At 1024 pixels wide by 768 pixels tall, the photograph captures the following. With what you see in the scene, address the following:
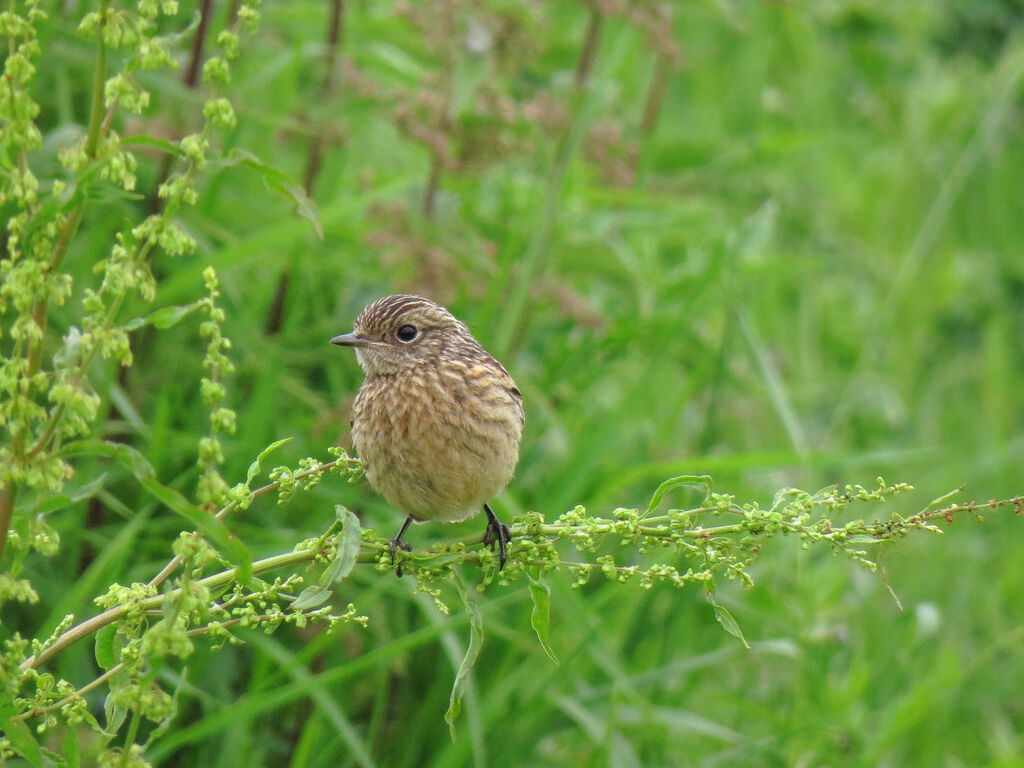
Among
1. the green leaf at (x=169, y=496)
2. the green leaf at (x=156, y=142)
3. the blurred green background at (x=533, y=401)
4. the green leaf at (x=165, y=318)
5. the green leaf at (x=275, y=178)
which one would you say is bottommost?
the blurred green background at (x=533, y=401)

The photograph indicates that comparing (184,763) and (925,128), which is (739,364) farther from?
(184,763)

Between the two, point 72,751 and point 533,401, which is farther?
point 533,401

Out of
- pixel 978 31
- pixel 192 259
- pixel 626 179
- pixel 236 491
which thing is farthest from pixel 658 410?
pixel 236 491

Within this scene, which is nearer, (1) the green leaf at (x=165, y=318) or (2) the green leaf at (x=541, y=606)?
(1) the green leaf at (x=165, y=318)

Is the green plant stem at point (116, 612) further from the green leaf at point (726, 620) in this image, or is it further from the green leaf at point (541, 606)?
the green leaf at point (726, 620)

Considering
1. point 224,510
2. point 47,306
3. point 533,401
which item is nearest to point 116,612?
point 224,510

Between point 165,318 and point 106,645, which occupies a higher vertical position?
point 165,318

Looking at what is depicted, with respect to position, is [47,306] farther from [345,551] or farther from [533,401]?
[533,401]

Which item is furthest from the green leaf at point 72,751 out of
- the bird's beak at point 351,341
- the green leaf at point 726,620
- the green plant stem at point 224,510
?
the bird's beak at point 351,341
